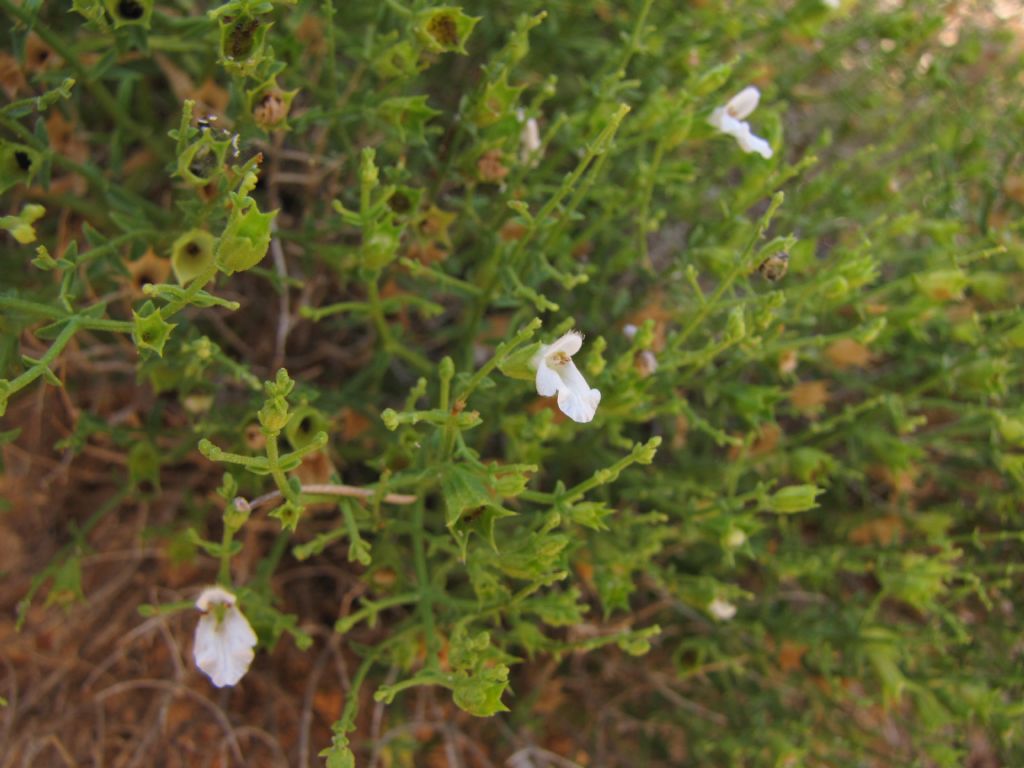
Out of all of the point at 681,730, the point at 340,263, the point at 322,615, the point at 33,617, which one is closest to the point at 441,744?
the point at 322,615

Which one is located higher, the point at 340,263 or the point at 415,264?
the point at 415,264

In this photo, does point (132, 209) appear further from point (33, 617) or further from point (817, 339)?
point (817, 339)

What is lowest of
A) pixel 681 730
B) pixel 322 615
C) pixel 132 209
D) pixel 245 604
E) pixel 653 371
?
pixel 681 730

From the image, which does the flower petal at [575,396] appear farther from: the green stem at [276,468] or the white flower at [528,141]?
the white flower at [528,141]

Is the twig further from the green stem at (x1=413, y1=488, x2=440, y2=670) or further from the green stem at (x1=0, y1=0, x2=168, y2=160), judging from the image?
the green stem at (x1=0, y1=0, x2=168, y2=160)

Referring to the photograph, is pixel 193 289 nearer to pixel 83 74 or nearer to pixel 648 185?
pixel 83 74

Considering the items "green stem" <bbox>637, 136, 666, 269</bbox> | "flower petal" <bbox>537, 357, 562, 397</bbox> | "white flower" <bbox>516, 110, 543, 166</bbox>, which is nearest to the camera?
"flower petal" <bbox>537, 357, 562, 397</bbox>

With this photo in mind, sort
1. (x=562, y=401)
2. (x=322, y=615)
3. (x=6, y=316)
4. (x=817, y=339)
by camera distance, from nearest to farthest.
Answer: (x=562, y=401) < (x=6, y=316) < (x=817, y=339) < (x=322, y=615)

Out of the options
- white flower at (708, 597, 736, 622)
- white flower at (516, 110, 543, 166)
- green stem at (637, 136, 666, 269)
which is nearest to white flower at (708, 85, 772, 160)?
green stem at (637, 136, 666, 269)
